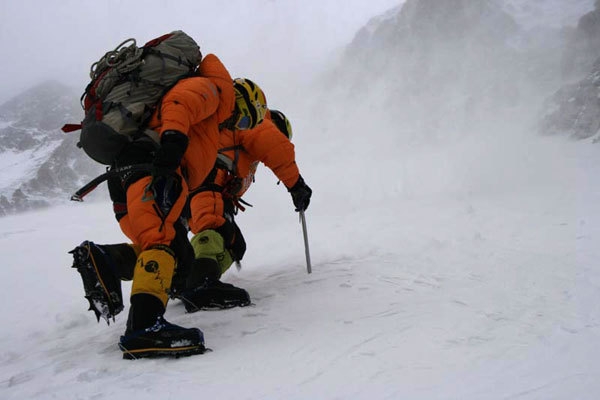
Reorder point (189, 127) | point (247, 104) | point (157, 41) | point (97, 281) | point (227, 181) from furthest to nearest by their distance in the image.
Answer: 1. point (227, 181)
2. point (247, 104)
3. point (157, 41)
4. point (189, 127)
5. point (97, 281)

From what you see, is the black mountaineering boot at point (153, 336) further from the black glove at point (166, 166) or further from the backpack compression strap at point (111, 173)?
the backpack compression strap at point (111, 173)

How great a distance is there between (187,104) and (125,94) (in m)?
0.35

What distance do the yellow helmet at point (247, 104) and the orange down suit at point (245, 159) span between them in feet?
1.33

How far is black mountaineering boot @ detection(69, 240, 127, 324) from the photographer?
6.93 ft

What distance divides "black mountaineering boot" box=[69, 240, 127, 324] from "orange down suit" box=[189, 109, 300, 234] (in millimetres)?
1154

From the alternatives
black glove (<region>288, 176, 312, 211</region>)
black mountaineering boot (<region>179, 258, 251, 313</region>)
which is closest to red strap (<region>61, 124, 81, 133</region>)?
black mountaineering boot (<region>179, 258, 251, 313</region>)

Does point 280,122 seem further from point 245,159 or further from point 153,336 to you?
point 153,336

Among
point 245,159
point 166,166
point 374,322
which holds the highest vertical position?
point 245,159

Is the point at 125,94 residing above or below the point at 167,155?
above

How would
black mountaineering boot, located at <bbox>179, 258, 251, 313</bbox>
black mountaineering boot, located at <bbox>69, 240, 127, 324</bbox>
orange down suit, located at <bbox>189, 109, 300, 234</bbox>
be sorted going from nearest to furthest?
black mountaineering boot, located at <bbox>69, 240, 127, 324</bbox> < black mountaineering boot, located at <bbox>179, 258, 251, 313</bbox> < orange down suit, located at <bbox>189, 109, 300, 234</bbox>

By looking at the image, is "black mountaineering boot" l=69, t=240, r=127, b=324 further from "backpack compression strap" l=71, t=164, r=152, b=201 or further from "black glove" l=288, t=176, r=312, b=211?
"black glove" l=288, t=176, r=312, b=211

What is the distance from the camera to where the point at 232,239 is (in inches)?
137

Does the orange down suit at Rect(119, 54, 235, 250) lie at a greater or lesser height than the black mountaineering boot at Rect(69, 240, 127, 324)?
greater

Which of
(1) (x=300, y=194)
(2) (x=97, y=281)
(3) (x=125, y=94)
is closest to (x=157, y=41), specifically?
(3) (x=125, y=94)
